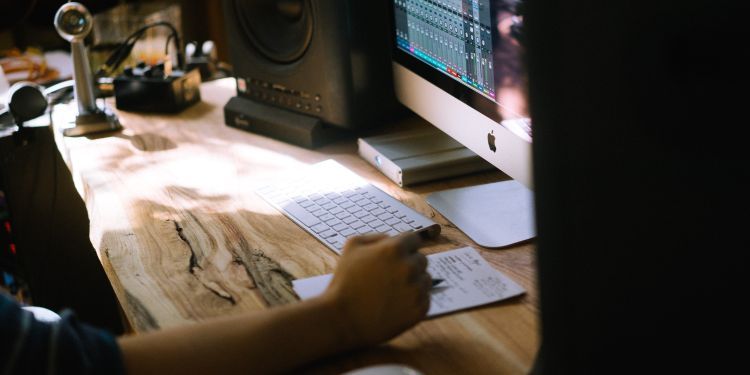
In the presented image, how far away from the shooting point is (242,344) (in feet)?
2.90

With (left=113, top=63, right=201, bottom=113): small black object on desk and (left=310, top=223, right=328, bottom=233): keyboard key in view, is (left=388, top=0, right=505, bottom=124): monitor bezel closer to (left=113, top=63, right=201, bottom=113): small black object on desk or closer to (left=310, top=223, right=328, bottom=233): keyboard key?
(left=310, top=223, right=328, bottom=233): keyboard key

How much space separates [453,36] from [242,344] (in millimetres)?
605

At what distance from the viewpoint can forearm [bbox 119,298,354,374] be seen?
0.87 m

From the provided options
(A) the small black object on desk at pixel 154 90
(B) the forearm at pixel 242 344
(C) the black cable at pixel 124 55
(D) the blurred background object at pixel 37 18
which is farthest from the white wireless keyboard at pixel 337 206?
(D) the blurred background object at pixel 37 18

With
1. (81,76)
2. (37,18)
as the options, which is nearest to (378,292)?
(81,76)

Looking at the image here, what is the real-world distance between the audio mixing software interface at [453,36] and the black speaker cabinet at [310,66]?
81mm

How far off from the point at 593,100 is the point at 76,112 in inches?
57.6

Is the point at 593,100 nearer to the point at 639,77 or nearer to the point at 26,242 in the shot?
the point at 639,77

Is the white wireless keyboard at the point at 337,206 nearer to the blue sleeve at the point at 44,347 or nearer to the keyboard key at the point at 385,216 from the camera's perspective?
the keyboard key at the point at 385,216

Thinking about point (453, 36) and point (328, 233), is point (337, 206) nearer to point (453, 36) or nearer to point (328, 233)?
point (328, 233)

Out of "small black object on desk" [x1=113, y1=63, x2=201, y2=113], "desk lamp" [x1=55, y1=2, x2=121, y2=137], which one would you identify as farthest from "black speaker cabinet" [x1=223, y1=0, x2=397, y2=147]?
"desk lamp" [x1=55, y1=2, x2=121, y2=137]

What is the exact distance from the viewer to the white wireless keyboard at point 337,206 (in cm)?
119

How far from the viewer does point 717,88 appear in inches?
19.0

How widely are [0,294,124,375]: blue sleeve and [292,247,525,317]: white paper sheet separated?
27 cm
